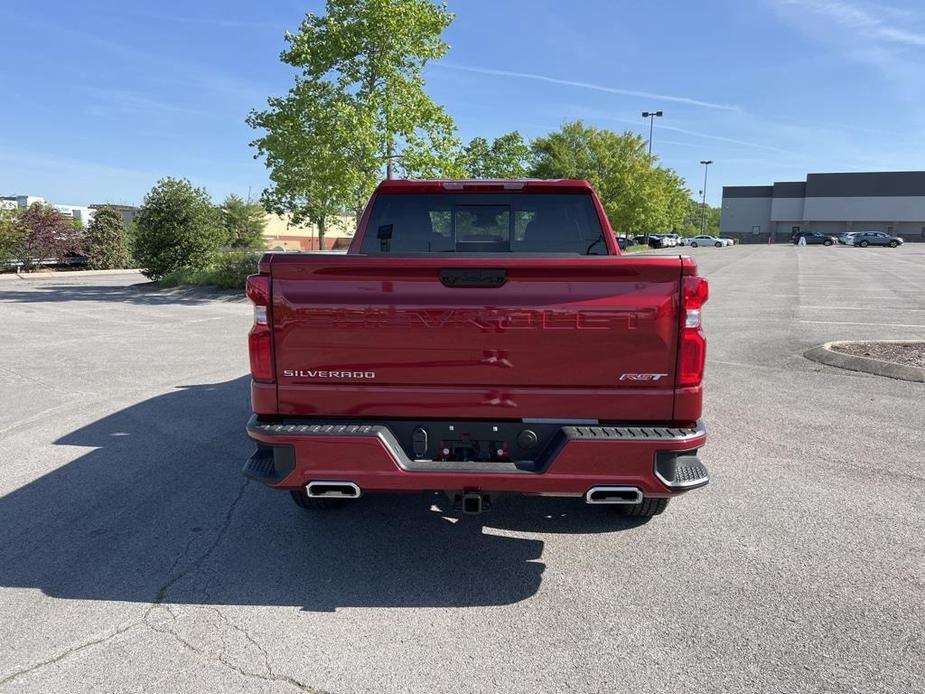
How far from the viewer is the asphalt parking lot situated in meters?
2.66

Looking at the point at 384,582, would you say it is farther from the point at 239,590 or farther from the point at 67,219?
the point at 67,219

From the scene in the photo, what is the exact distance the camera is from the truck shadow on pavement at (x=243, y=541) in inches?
129

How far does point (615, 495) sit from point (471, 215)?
92.5 inches

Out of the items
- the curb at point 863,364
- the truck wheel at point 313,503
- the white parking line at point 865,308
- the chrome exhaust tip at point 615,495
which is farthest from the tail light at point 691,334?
the white parking line at point 865,308

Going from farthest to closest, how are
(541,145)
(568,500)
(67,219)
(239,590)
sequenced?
(541,145)
(67,219)
(568,500)
(239,590)

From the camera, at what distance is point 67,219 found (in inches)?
1247

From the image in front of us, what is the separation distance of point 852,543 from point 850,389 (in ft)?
13.9

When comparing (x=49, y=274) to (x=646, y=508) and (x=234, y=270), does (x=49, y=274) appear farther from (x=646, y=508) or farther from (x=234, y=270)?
(x=646, y=508)

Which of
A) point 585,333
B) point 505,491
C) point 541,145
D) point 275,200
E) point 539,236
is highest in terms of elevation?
point 541,145

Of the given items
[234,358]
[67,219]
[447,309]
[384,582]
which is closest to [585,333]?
[447,309]

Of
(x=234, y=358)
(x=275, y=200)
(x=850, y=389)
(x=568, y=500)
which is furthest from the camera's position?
(x=275, y=200)

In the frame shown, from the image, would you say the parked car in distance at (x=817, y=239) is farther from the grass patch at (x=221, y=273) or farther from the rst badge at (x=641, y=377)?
the rst badge at (x=641, y=377)

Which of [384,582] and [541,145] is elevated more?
[541,145]

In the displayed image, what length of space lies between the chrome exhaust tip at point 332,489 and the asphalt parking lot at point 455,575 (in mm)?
542
